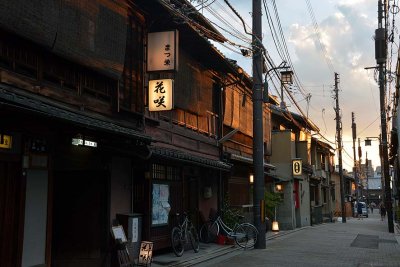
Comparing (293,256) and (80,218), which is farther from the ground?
(80,218)

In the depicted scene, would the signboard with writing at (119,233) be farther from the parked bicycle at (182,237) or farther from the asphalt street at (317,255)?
the asphalt street at (317,255)

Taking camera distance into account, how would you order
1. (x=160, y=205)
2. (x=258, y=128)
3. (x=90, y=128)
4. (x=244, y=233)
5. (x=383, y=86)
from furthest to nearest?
1. (x=383, y=86)
2. (x=258, y=128)
3. (x=244, y=233)
4. (x=160, y=205)
5. (x=90, y=128)

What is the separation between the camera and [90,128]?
8.67 metres

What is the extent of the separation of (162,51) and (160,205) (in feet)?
15.8

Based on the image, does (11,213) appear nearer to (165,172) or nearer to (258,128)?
(165,172)

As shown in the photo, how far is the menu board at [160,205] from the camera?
14.1 m

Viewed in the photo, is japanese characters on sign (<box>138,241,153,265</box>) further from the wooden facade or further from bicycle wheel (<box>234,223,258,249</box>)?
bicycle wheel (<box>234,223,258,249</box>)

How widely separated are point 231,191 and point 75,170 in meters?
11.1

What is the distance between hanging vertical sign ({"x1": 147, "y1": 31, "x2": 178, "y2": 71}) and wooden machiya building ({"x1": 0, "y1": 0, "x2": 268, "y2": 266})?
92 millimetres

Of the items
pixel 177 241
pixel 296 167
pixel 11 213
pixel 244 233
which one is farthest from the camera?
pixel 296 167

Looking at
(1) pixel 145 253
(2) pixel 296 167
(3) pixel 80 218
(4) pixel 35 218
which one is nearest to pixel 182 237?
(1) pixel 145 253

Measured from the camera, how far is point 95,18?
10.9m

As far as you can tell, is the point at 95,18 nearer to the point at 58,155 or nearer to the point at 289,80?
the point at 58,155

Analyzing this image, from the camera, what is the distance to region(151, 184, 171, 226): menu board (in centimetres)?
1413
